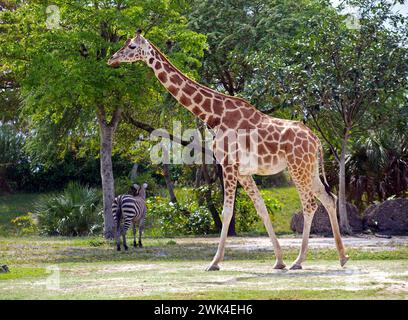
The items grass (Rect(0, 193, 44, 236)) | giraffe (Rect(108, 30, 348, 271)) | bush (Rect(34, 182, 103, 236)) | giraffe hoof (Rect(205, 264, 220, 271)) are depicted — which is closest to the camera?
giraffe hoof (Rect(205, 264, 220, 271))

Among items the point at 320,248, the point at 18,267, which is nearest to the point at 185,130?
the point at 320,248

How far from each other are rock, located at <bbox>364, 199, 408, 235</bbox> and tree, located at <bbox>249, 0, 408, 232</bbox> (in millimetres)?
1217

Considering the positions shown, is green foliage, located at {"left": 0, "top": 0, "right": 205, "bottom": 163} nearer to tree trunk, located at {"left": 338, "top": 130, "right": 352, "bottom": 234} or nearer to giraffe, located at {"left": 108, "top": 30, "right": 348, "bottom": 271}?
tree trunk, located at {"left": 338, "top": 130, "right": 352, "bottom": 234}

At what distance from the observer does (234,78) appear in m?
28.7

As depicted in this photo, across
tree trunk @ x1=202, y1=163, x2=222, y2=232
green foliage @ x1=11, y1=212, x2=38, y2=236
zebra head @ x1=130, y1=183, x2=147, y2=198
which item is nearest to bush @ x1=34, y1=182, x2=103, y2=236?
green foliage @ x1=11, y1=212, x2=38, y2=236

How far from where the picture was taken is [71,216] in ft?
94.3

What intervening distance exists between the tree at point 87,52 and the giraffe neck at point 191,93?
5722 millimetres

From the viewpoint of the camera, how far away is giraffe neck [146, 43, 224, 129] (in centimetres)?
1518

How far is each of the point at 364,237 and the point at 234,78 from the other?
25.4 feet

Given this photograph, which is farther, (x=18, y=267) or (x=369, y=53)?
(x=369, y=53)

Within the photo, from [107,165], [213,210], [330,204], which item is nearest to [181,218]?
[213,210]

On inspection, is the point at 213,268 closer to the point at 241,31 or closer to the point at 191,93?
the point at 191,93

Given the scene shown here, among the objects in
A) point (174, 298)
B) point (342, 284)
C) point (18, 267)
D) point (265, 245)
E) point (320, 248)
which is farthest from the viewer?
point (265, 245)
